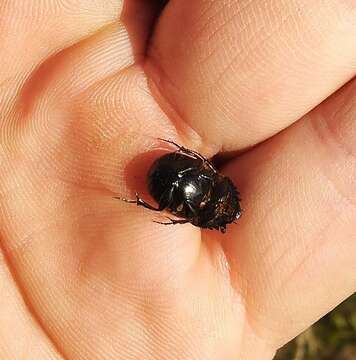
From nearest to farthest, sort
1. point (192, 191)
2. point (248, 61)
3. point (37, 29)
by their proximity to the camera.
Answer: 1. point (248, 61)
2. point (192, 191)
3. point (37, 29)

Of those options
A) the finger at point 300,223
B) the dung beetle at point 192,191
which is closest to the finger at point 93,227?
the dung beetle at point 192,191

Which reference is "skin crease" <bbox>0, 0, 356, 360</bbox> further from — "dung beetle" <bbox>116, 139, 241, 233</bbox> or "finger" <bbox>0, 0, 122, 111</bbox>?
"dung beetle" <bbox>116, 139, 241, 233</bbox>

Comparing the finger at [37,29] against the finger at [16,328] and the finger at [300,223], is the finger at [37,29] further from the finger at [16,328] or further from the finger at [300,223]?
the finger at [300,223]

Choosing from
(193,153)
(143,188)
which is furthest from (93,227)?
(193,153)

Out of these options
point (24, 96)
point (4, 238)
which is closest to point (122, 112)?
point (24, 96)

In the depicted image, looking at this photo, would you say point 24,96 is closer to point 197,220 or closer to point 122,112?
point 122,112

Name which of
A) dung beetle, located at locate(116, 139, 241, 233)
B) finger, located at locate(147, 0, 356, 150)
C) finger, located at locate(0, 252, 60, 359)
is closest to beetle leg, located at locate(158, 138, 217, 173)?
dung beetle, located at locate(116, 139, 241, 233)

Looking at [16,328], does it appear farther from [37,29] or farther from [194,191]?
[37,29]
